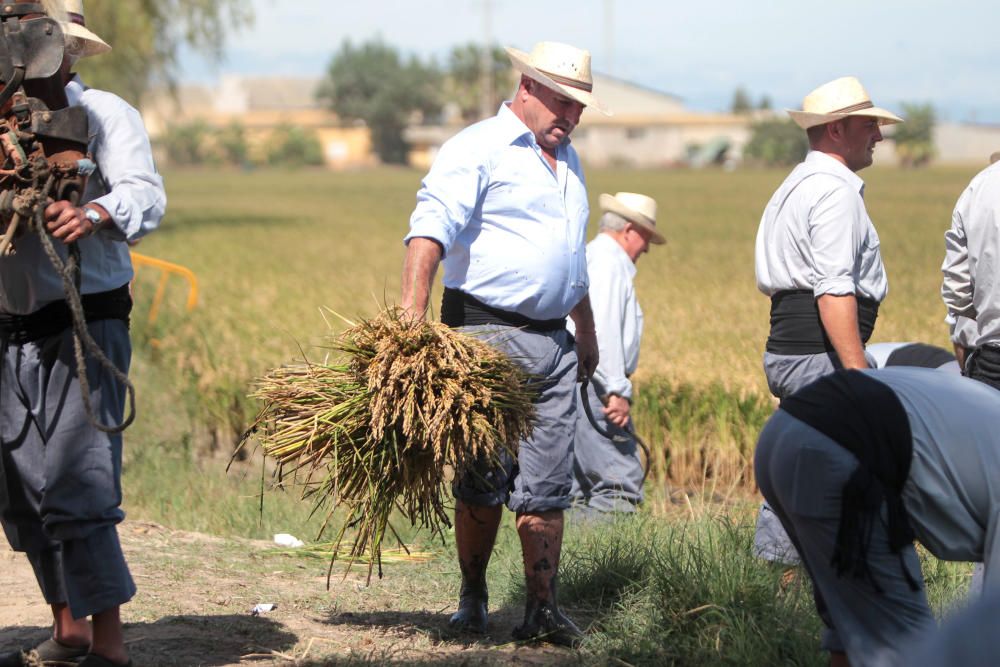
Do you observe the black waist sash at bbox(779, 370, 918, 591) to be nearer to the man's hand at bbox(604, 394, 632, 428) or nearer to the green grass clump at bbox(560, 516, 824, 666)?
the green grass clump at bbox(560, 516, 824, 666)

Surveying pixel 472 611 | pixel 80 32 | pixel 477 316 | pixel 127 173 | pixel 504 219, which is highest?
pixel 80 32

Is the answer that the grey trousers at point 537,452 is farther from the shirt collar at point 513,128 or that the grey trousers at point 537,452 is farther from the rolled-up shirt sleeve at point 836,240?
the rolled-up shirt sleeve at point 836,240

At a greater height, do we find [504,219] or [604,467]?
[504,219]

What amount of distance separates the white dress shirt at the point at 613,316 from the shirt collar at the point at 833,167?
4.85ft

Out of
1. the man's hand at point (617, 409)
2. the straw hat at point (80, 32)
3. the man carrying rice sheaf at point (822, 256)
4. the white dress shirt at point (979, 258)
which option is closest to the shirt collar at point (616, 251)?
the man's hand at point (617, 409)

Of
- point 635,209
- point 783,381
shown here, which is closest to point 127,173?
point 783,381

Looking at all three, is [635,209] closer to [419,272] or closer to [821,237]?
[821,237]

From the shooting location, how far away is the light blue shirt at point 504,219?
4453 millimetres

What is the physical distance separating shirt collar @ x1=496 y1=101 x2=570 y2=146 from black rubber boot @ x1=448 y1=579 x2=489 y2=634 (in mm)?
1503

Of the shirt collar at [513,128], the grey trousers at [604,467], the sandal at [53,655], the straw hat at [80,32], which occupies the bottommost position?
the grey trousers at [604,467]

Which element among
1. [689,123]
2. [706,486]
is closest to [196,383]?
[706,486]

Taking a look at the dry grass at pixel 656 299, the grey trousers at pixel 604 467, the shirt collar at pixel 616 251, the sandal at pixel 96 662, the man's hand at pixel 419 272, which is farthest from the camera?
the dry grass at pixel 656 299

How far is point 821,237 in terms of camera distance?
15.8 feet

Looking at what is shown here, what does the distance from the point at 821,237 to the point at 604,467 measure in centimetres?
214
